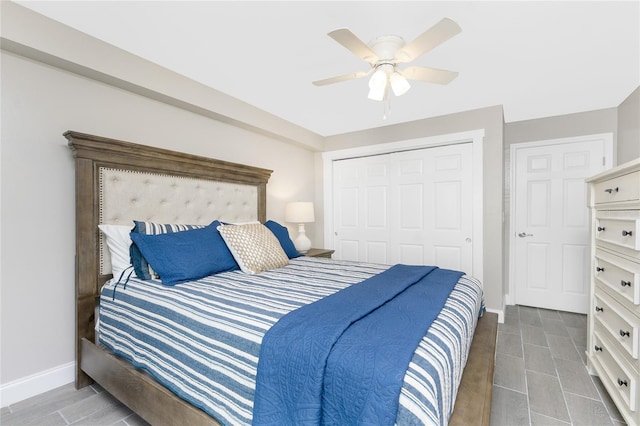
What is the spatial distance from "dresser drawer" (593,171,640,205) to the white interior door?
176 centimetres

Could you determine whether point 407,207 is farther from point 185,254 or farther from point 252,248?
point 185,254

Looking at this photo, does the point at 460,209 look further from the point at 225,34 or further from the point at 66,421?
the point at 66,421

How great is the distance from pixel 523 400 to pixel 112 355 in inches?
100

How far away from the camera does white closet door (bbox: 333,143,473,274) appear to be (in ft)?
11.3

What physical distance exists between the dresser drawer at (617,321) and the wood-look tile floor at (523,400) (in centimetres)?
45

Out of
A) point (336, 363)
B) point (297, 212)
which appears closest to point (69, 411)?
point (336, 363)

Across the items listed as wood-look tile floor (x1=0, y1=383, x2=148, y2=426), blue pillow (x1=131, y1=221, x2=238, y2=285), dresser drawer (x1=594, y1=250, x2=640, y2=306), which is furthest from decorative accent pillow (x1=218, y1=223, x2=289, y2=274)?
dresser drawer (x1=594, y1=250, x2=640, y2=306)

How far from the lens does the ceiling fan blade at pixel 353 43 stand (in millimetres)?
1485

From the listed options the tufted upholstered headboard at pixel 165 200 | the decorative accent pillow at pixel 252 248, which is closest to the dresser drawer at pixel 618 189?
the decorative accent pillow at pixel 252 248

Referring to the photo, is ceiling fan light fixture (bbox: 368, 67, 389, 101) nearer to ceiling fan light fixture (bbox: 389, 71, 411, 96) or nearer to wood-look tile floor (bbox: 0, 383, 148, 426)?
ceiling fan light fixture (bbox: 389, 71, 411, 96)

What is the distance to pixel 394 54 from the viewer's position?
1.78m

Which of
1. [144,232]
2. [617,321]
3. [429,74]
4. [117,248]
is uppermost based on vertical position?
[429,74]

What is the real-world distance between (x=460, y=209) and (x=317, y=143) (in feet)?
6.90

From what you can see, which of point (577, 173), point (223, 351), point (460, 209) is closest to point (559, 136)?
point (577, 173)
